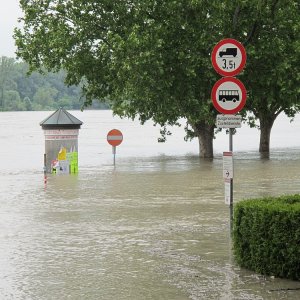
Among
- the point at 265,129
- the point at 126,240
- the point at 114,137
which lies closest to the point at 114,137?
the point at 114,137

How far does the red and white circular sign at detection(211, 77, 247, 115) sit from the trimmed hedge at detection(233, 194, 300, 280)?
1.77m

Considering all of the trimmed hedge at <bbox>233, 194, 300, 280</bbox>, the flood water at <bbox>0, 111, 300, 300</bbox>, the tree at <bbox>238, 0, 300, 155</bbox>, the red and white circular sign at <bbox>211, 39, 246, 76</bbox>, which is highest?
the tree at <bbox>238, 0, 300, 155</bbox>

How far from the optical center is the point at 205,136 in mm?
36938

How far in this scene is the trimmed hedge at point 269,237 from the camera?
29.2 feet

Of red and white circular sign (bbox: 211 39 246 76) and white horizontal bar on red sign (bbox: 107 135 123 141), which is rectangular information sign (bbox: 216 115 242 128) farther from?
white horizontal bar on red sign (bbox: 107 135 123 141)

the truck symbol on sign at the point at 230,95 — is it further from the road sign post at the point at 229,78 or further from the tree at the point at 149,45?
the tree at the point at 149,45

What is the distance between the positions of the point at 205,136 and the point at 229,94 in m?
25.8

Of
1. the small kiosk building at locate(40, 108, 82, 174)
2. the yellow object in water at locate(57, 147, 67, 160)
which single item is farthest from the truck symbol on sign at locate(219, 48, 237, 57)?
the yellow object in water at locate(57, 147, 67, 160)

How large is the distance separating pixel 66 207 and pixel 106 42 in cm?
1830

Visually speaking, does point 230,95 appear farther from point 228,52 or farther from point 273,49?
point 273,49

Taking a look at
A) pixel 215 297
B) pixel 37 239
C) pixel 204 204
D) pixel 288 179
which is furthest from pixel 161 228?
pixel 288 179

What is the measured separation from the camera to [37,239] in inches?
499

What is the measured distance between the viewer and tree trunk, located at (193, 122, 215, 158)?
121ft

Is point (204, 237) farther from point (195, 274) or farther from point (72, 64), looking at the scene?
point (72, 64)
